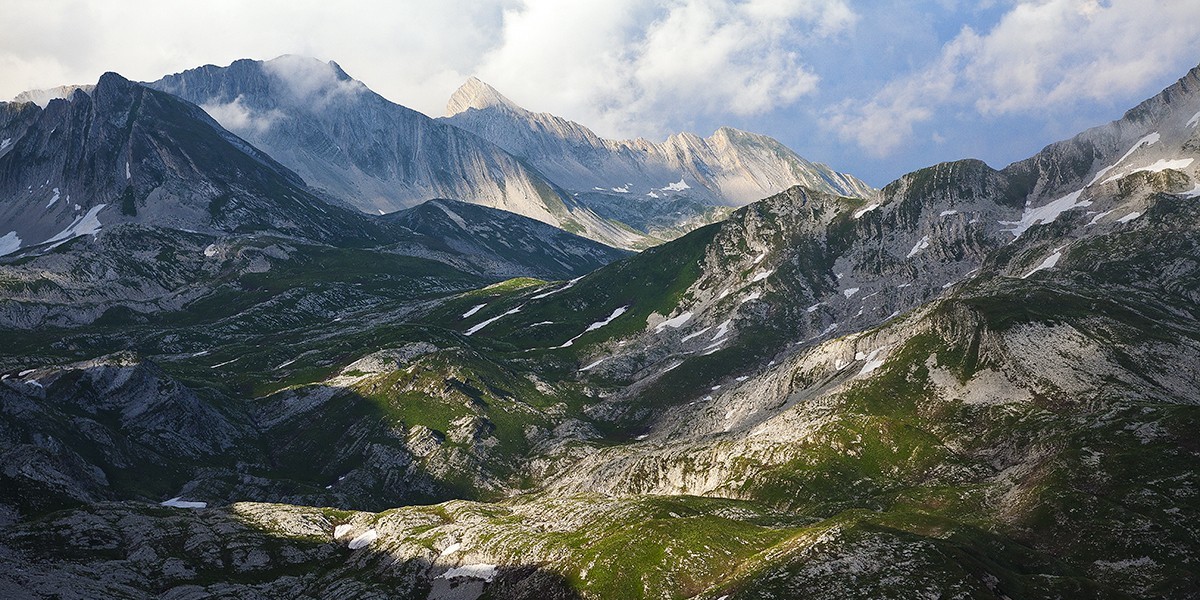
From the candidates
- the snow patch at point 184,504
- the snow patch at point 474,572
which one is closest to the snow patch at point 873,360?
the snow patch at point 474,572

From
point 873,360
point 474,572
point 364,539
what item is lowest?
point 474,572

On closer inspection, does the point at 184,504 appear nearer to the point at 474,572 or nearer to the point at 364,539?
the point at 364,539

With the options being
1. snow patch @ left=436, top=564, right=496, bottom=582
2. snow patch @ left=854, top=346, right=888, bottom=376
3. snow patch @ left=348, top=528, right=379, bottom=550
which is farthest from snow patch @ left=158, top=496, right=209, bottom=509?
snow patch @ left=854, top=346, right=888, bottom=376

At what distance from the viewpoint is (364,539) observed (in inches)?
4761

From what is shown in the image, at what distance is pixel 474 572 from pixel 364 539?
2895 centimetres

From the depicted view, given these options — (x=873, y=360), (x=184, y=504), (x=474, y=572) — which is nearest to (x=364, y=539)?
(x=474, y=572)

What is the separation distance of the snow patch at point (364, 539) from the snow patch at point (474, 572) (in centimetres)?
2042

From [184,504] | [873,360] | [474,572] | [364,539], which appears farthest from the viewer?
[873,360]

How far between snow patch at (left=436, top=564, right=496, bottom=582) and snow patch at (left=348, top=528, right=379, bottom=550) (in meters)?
20.4

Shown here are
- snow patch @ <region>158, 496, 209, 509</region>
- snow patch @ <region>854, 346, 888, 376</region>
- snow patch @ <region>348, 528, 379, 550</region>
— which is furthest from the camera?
snow patch @ <region>854, 346, 888, 376</region>

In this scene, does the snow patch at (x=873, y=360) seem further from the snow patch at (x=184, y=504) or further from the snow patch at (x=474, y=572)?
the snow patch at (x=184, y=504)

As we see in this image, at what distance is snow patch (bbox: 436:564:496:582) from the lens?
322 ft

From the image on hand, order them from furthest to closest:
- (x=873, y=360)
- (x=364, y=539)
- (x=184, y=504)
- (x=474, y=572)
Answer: (x=873, y=360)
(x=184, y=504)
(x=364, y=539)
(x=474, y=572)

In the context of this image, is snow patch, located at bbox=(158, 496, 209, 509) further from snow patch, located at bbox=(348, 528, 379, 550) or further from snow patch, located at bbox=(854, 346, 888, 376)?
snow patch, located at bbox=(854, 346, 888, 376)
